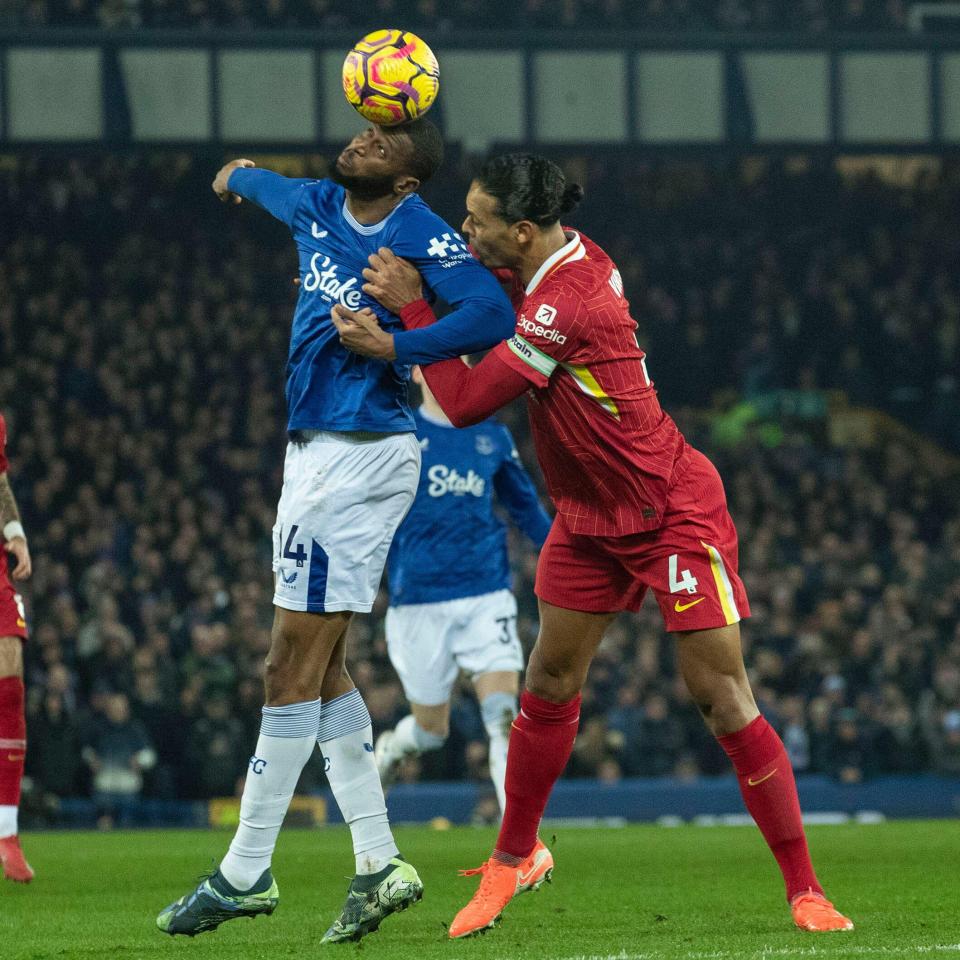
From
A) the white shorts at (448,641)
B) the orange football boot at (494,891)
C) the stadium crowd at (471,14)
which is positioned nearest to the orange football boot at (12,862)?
the white shorts at (448,641)

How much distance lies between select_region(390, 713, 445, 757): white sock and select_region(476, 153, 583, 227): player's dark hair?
14.8ft

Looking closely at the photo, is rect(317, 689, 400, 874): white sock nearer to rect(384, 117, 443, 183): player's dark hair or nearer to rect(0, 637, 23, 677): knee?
rect(384, 117, 443, 183): player's dark hair

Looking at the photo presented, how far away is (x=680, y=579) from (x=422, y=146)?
68.8 inches

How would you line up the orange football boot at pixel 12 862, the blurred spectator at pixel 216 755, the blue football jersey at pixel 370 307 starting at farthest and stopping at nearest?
1. the blurred spectator at pixel 216 755
2. the orange football boot at pixel 12 862
3. the blue football jersey at pixel 370 307

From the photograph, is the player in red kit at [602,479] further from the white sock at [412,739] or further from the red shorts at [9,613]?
the white sock at [412,739]

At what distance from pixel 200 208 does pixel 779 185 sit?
10.1m

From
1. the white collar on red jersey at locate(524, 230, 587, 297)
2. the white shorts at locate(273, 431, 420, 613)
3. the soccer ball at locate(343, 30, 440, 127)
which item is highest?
the soccer ball at locate(343, 30, 440, 127)

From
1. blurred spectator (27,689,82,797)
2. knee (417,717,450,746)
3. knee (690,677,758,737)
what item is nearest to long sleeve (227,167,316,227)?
knee (690,677,758,737)

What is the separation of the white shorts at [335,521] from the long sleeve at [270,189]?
0.85 m

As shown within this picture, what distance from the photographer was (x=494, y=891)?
6164mm

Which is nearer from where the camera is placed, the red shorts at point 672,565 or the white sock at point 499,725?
the red shorts at point 672,565

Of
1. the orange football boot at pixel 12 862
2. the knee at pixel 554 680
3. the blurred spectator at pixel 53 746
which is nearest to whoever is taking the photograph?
the knee at pixel 554 680

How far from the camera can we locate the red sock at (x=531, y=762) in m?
6.31

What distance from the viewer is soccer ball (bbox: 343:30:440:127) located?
572cm
